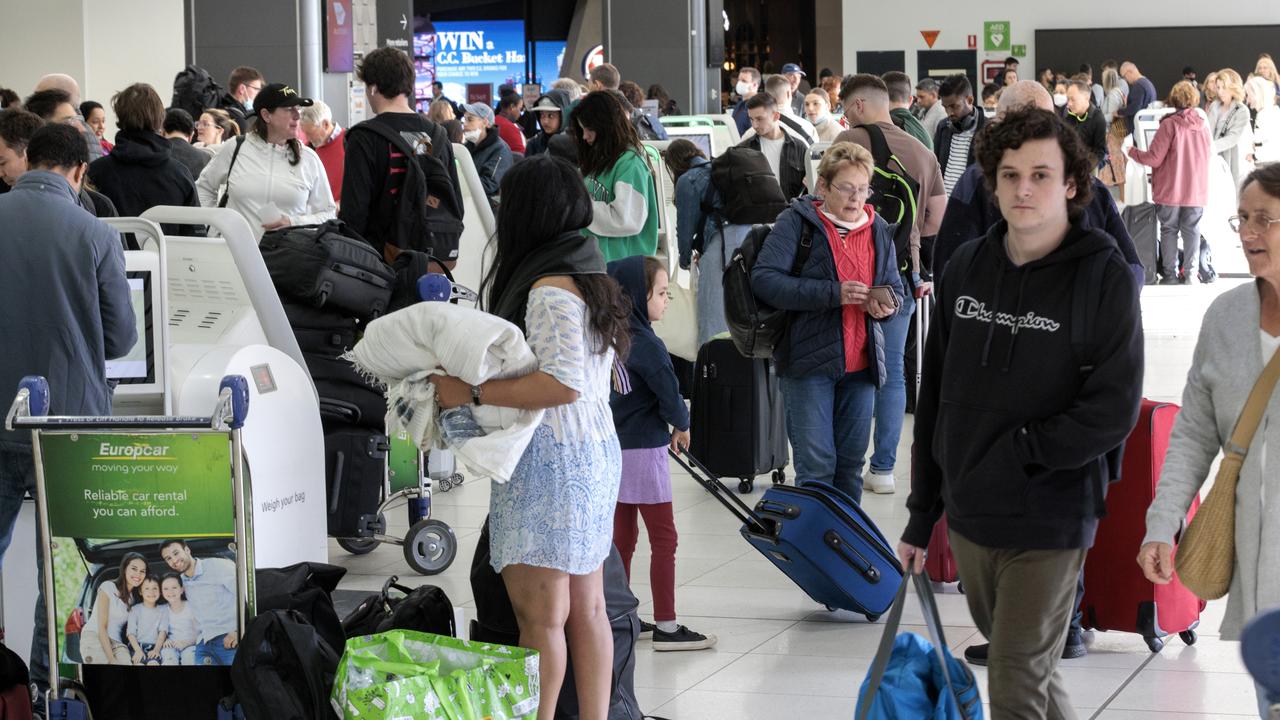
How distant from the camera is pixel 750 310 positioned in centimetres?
591

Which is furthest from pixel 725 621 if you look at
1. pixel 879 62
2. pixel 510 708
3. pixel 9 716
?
pixel 879 62

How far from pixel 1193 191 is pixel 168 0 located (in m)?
10.1

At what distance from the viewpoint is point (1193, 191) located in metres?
14.4

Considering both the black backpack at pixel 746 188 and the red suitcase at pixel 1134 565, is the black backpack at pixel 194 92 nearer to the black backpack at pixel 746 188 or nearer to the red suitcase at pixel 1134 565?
the black backpack at pixel 746 188

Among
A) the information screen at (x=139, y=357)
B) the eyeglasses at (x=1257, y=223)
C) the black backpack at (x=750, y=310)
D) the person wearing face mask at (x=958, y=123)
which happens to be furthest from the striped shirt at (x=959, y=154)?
the eyeglasses at (x=1257, y=223)

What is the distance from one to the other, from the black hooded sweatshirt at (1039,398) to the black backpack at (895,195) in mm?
3572

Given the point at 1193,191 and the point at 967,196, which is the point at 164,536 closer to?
the point at 967,196

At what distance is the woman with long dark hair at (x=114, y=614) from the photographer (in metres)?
3.75

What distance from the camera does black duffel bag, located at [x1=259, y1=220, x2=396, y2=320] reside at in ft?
19.0

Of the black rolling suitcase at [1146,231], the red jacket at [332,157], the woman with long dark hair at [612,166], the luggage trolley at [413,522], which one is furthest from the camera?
the black rolling suitcase at [1146,231]

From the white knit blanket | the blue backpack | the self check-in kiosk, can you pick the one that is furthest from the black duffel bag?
the blue backpack

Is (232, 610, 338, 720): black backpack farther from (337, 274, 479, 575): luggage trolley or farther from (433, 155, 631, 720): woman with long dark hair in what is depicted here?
(337, 274, 479, 575): luggage trolley

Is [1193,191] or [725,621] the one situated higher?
[1193,191]

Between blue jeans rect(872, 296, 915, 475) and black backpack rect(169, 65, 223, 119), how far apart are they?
649cm
